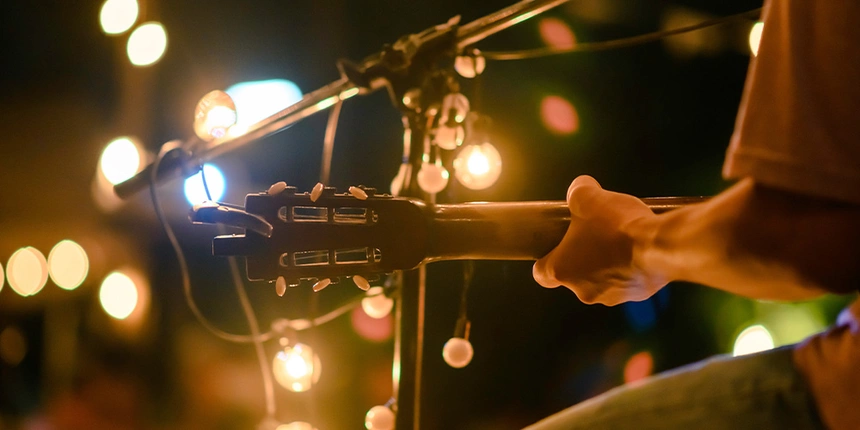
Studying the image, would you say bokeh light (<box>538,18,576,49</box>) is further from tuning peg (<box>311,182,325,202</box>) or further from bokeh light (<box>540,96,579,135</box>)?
tuning peg (<box>311,182,325,202</box>)

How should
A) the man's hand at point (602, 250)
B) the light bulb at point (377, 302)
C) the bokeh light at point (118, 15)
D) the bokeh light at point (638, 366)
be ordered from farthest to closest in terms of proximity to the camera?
the bokeh light at point (118, 15) → the bokeh light at point (638, 366) → the light bulb at point (377, 302) → the man's hand at point (602, 250)

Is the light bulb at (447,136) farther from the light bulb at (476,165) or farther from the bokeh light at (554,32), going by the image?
the bokeh light at (554,32)

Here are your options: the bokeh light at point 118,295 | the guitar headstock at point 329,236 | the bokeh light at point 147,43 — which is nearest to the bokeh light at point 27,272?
the bokeh light at point 118,295

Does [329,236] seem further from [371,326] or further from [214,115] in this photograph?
[371,326]

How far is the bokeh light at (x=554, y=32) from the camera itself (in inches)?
66.1

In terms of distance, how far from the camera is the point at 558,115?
65.5 inches

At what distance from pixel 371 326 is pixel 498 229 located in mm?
1278

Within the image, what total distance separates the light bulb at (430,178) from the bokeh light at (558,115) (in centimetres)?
73

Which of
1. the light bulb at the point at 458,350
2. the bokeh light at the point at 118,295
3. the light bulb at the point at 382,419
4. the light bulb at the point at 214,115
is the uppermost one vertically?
the light bulb at the point at 214,115

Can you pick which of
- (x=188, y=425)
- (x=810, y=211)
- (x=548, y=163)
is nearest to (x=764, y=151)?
(x=810, y=211)

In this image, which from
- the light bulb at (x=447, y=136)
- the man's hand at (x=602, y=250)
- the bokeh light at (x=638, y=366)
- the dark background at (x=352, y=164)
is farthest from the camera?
the bokeh light at (x=638, y=366)

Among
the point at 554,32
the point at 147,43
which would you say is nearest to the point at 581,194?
the point at 554,32

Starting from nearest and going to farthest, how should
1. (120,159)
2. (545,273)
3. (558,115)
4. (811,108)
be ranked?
(811,108) → (545,273) → (558,115) → (120,159)

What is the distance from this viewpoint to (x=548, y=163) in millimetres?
1654
